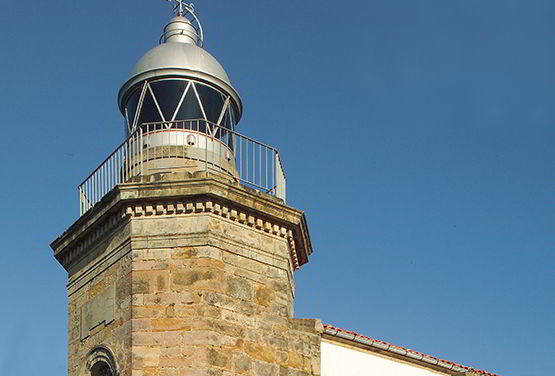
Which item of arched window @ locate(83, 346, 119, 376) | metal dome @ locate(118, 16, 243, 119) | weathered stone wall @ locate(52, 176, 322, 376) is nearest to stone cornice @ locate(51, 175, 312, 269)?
weathered stone wall @ locate(52, 176, 322, 376)

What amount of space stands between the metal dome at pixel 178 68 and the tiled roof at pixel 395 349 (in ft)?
11.7

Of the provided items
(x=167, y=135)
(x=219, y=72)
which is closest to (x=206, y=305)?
(x=167, y=135)

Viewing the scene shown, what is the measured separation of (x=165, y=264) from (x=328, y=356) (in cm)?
276

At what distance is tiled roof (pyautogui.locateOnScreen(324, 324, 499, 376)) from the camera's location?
14.4 metres

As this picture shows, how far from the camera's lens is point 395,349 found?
49.8 ft

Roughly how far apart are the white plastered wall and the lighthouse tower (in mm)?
457

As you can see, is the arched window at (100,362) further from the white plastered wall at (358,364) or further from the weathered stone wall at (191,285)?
the white plastered wall at (358,364)

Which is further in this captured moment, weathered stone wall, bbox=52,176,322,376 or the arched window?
the arched window

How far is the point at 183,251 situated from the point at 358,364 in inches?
131

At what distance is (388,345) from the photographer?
594 inches

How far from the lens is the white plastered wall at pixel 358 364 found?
Answer: 566 inches

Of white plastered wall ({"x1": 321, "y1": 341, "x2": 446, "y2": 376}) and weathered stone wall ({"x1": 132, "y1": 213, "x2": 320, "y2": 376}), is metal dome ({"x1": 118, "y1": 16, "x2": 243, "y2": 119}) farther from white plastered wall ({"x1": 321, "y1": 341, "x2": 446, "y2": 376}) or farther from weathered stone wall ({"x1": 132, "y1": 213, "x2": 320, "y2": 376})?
white plastered wall ({"x1": 321, "y1": 341, "x2": 446, "y2": 376})

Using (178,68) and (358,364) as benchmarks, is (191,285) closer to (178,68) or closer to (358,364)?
(358,364)

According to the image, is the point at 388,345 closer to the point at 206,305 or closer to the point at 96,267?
the point at 206,305
